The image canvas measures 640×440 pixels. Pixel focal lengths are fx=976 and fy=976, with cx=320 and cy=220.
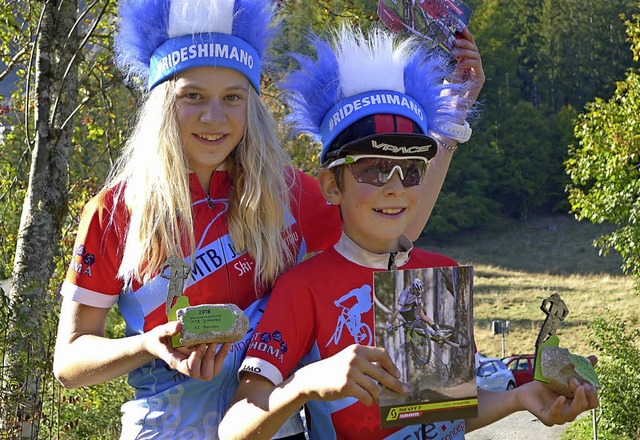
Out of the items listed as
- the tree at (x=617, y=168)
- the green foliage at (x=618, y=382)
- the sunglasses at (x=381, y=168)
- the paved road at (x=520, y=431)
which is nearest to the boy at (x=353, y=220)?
the sunglasses at (x=381, y=168)

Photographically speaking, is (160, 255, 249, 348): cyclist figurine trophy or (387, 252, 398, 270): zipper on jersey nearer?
(160, 255, 249, 348): cyclist figurine trophy

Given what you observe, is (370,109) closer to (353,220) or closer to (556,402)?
(353,220)

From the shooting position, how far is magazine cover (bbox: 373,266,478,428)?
8.10 feet

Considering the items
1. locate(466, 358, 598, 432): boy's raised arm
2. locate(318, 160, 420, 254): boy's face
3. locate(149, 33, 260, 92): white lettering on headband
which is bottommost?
locate(466, 358, 598, 432): boy's raised arm

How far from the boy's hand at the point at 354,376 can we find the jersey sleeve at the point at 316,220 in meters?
0.89

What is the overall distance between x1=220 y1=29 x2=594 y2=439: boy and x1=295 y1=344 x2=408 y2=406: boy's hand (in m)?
0.19

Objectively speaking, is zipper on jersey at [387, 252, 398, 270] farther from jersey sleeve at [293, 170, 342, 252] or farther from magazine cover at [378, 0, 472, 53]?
magazine cover at [378, 0, 472, 53]

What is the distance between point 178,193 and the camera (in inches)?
118

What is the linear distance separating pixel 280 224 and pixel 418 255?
1.49 feet

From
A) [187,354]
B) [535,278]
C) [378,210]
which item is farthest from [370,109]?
[535,278]

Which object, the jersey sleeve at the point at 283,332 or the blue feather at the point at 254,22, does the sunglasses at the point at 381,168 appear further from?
the blue feather at the point at 254,22

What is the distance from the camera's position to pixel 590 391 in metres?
2.43

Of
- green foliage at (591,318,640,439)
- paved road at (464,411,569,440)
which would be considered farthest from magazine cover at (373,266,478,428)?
paved road at (464,411,569,440)

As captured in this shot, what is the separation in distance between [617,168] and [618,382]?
173 inches
